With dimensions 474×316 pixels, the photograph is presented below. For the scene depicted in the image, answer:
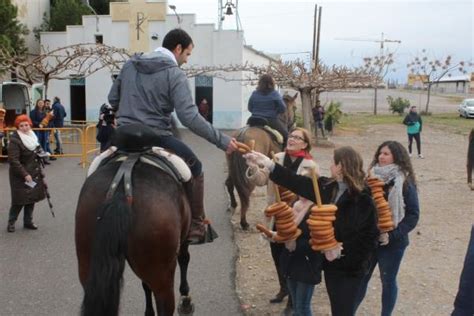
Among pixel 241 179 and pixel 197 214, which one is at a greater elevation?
pixel 197 214

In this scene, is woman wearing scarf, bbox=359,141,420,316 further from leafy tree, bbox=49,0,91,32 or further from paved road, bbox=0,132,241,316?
leafy tree, bbox=49,0,91,32

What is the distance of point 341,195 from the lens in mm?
3854

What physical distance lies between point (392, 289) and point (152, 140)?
2.59m

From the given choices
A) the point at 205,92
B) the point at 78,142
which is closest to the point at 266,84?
the point at 78,142

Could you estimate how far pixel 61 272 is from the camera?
6363mm

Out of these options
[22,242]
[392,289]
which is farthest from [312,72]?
[392,289]

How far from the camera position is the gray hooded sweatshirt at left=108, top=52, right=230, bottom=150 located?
162 inches

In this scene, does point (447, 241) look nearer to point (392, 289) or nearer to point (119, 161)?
point (392, 289)

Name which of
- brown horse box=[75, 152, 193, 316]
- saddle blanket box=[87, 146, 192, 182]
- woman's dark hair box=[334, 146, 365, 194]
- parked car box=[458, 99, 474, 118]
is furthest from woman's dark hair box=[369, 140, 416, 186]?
parked car box=[458, 99, 474, 118]

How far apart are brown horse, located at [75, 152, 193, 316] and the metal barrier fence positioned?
11952mm

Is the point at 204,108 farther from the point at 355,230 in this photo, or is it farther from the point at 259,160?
the point at 355,230

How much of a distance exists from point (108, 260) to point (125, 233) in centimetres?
20

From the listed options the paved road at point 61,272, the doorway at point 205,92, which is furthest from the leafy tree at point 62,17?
the paved road at point 61,272

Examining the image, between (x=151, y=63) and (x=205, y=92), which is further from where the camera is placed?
(x=205, y=92)
